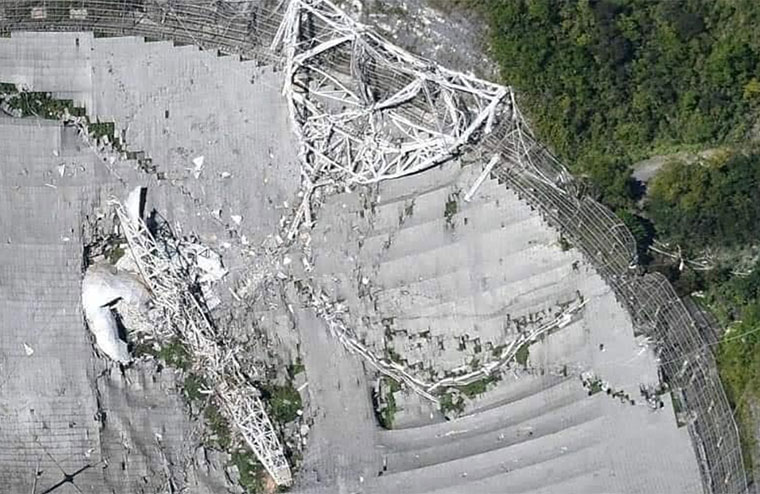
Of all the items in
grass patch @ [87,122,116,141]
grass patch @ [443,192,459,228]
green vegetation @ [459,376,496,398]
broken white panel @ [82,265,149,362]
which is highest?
grass patch @ [87,122,116,141]

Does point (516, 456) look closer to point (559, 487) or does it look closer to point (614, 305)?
point (559, 487)

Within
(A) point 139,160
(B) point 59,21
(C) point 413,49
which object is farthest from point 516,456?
(B) point 59,21

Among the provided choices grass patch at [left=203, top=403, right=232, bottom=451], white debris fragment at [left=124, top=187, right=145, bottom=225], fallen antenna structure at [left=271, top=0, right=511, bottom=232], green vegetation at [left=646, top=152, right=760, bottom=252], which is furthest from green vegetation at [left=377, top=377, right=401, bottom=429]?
green vegetation at [left=646, top=152, right=760, bottom=252]

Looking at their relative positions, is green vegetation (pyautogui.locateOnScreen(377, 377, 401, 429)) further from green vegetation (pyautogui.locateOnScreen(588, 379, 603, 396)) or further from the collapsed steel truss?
the collapsed steel truss

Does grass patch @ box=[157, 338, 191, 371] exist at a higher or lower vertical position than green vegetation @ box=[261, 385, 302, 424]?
higher

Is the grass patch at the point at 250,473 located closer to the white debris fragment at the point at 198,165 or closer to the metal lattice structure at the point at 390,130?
the metal lattice structure at the point at 390,130

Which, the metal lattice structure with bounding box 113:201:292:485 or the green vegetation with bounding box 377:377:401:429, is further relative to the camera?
the green vegetation with bounding box 377:377:401:429

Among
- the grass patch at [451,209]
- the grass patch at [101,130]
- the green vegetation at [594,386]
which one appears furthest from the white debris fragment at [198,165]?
the green vegetation at [594,386]
